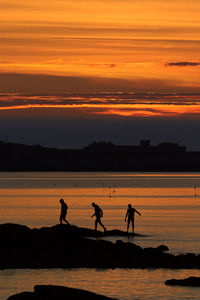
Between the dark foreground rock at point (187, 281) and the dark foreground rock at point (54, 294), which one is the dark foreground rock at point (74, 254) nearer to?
the dark foreground rock at point (187, 281)

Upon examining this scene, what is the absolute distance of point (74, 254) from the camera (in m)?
40.2

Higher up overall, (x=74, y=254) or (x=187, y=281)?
(x=74, y=254)

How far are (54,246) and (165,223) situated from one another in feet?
93.0

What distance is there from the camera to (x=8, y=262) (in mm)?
39125

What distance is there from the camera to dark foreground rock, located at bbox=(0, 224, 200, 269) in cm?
3888

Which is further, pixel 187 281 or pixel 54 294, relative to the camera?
pixel 187 281

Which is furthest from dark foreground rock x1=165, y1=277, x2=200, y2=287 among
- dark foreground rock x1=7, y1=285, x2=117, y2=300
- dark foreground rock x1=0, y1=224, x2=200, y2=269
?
dark foreground rock x1=7, y1=285, x2=117, y2=300

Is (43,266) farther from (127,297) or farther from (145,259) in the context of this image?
(127,297)

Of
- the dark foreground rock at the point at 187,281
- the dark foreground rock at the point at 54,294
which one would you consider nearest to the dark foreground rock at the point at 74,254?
the dark foreground rock at the point at 187,281

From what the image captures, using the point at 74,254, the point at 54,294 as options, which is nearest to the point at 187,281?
the point at 74,254

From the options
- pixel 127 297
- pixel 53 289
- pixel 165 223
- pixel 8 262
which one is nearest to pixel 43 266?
pixel 8 262

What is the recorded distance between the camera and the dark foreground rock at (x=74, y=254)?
38875 mm

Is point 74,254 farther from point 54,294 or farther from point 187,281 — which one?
point 54,294

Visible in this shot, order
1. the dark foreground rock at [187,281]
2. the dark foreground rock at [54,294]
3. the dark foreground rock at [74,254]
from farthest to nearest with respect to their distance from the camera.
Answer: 1. the dark foreground rock at [74,254]
2. the dark foreground rock at [187,281]
3. the dark foreground rock at [54,294]
